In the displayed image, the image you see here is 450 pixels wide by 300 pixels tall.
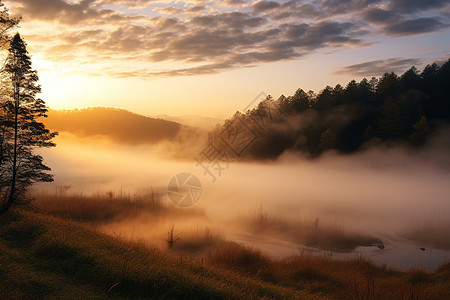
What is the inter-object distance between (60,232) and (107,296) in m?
10.2

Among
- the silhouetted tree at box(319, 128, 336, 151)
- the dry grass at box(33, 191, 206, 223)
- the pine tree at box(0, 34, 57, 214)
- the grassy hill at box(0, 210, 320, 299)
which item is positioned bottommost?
the dry grass at box(33, 191, 206, 223)

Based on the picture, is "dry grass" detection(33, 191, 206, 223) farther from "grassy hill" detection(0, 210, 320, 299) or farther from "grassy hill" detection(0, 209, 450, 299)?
"grassy hill" detection(0, 210, 320, 299)

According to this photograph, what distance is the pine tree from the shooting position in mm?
27562

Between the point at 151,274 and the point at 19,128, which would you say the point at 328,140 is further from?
the point at 151,274

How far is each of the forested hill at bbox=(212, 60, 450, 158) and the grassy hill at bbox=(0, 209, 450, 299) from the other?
56043 millimetres

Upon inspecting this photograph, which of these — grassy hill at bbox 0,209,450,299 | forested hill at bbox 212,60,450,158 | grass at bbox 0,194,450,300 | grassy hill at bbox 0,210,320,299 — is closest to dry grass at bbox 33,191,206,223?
grass at bbox 0,194,450,300

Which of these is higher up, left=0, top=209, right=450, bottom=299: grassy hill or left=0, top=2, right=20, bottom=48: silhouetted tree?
left=0, top=2, right=20, bottom=48: silhouetted tree

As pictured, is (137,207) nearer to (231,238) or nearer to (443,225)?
(231,238)

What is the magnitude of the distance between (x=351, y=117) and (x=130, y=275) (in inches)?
3144

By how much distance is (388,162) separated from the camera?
78500mm

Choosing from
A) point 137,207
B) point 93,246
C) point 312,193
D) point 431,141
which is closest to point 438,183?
point 431,141
